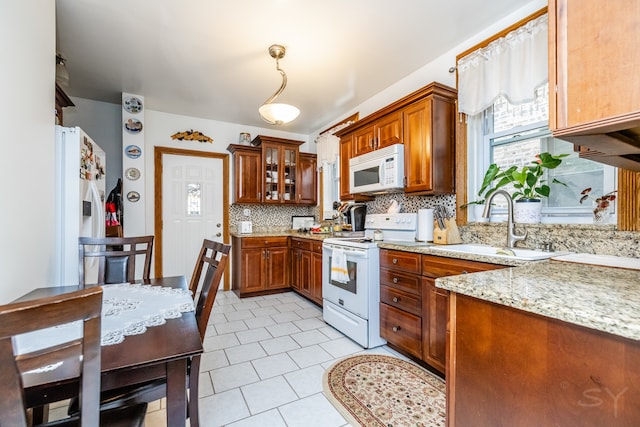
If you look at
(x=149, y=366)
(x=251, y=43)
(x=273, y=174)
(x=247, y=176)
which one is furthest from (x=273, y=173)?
(x=149, y=366)

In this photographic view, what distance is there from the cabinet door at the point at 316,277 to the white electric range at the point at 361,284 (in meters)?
0.33

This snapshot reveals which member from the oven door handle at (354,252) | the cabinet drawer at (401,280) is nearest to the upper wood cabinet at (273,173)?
→ the oven door handle at (354,252)

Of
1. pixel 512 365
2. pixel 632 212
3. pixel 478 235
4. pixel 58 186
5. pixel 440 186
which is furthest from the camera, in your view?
pixel 440 186

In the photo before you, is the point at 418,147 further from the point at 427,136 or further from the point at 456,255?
the point at 456,255

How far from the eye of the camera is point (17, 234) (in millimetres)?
1515

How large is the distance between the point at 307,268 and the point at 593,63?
323cm

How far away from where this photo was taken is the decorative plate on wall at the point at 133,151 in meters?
3.57

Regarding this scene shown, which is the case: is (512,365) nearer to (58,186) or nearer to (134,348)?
(134,348)

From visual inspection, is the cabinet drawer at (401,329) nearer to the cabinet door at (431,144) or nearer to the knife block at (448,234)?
the knife block at (448,234)

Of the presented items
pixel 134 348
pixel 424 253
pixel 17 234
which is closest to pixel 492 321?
pixel 134 348

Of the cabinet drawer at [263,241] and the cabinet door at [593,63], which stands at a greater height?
the cabinet door at [593,63]

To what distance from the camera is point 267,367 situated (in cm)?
210

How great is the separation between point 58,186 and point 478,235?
3.19m

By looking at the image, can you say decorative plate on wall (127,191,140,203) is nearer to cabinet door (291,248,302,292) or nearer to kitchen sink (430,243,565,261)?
cabinet door (291,248,302,292)
